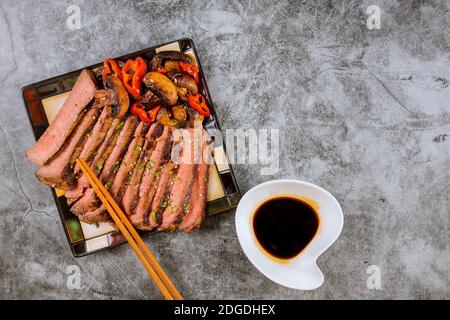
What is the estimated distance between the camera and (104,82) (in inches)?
102

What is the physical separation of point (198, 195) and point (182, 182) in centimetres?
13

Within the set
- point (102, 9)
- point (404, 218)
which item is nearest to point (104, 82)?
point (102, 9)

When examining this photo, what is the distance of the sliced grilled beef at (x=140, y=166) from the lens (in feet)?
8.61

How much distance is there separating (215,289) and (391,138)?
160 cm

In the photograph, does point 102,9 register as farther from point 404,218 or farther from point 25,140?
point 404,218

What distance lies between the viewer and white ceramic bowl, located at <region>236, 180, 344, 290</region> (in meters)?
2.49

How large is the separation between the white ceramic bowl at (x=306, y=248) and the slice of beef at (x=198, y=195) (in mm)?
283

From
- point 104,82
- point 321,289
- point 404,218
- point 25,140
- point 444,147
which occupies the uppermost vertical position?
point 104,82

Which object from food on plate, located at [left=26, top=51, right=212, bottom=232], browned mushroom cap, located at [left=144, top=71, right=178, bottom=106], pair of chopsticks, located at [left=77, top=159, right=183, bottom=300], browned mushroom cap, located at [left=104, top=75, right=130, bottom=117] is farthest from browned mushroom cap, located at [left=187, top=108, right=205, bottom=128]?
pair of chopsticks, located at [left=77, top=159, right=183, bottom=300]

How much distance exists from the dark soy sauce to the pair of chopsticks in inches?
26.3

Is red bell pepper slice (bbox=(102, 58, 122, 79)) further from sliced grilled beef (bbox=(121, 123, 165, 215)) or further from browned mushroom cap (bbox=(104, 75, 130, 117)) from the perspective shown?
sliced grilled beef (bbox=(121, 123, 165, 215))

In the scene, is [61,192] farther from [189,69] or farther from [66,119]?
[189,69]

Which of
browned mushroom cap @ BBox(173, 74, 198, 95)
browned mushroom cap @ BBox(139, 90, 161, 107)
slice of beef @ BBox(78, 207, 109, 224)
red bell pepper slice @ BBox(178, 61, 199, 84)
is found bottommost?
slice of beef @ BBox(78, 207, 109, 224)
